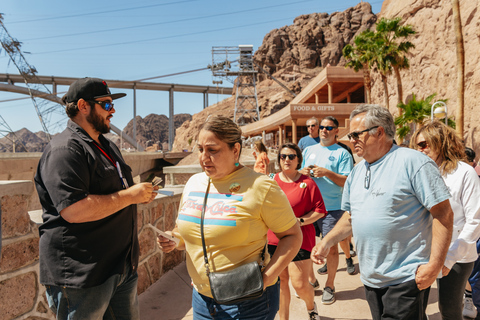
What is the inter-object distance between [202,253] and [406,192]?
1333mm

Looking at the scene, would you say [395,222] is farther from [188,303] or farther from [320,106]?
[320,106]

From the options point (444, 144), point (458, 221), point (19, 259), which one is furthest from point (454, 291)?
point (19, 259)

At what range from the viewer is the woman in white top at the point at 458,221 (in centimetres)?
260

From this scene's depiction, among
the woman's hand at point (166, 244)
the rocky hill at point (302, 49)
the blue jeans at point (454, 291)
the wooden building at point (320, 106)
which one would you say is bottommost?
the blue jeans at point (454, 291)

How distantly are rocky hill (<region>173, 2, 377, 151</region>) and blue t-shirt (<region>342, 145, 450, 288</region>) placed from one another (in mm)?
56666

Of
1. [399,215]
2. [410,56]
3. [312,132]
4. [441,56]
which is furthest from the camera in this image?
[410,56]

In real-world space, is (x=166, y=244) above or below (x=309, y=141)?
below

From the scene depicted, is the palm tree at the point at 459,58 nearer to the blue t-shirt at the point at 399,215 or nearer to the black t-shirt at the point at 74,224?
the blue t-shirt at the point at 399,215

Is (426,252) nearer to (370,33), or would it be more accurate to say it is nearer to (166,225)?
(166,225)

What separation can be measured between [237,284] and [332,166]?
301 cm

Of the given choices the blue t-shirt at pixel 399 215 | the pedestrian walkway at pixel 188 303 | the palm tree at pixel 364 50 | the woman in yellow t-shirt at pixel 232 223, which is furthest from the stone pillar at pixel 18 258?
the palm tree at pixel 364 50

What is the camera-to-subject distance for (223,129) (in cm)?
198

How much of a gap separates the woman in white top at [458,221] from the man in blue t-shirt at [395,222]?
60 cm

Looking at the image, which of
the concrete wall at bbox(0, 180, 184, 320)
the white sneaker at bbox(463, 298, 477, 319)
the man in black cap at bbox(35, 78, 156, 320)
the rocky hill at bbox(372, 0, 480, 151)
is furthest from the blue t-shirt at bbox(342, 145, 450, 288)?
the rocky hill at bbox(372, 0, 480, 151)
